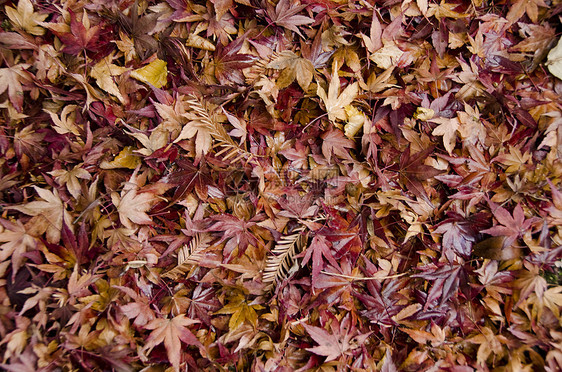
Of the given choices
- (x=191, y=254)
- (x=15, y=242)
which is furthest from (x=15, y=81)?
(x=191, y=254)

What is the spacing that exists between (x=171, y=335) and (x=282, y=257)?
0.43 m

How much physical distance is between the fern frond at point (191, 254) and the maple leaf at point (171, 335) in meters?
0.14

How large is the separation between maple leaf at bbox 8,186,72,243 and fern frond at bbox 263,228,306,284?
68 centimetres

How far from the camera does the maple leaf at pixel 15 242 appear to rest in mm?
1041

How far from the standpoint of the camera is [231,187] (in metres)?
1.18

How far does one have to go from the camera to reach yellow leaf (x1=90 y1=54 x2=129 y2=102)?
116 centimetres

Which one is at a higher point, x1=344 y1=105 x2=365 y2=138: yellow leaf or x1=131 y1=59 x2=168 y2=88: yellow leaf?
x1=131 y1=59 x2=168 y2=88: yellow leaf

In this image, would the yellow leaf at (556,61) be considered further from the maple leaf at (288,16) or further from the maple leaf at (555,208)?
the maple leaf at (288,16)

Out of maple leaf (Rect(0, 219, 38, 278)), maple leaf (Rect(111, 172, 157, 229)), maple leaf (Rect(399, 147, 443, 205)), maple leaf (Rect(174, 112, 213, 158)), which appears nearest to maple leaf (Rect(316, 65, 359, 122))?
maple leaf (Rect(399, 147, 443, 205))

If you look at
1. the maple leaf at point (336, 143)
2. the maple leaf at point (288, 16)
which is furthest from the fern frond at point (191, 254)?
the maple leaf at point (288, 16)

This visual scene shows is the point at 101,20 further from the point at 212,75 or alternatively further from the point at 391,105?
the point at 391,105

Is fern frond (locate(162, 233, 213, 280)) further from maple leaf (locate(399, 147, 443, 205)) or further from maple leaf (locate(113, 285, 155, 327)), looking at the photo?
maple leaf (locate(399, 147, 443, 205))

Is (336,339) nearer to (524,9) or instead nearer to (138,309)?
(138,309)

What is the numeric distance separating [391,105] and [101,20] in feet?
3.50
